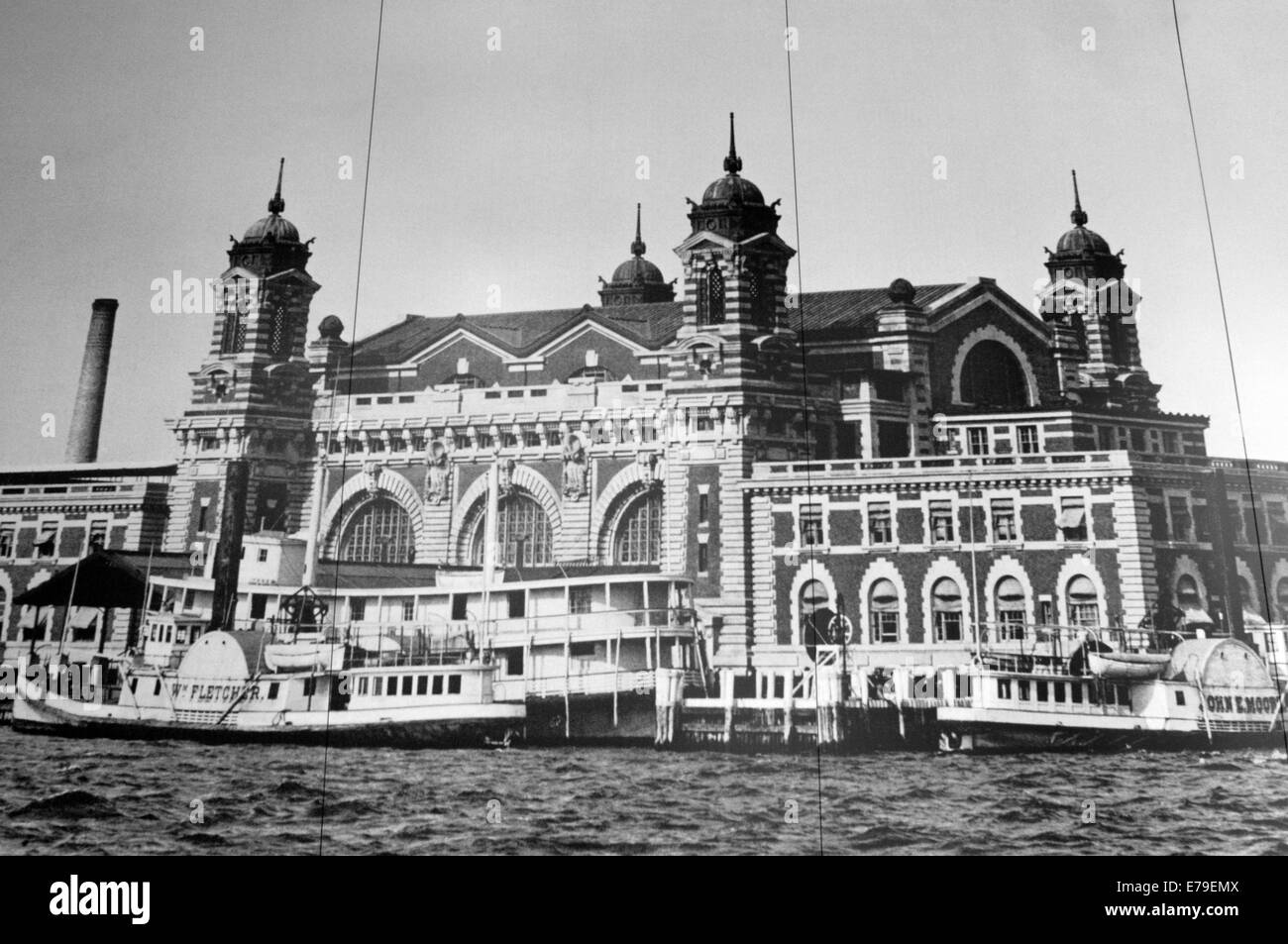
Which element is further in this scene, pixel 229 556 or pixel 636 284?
pixel 636 284

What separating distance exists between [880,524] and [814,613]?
1654 mm

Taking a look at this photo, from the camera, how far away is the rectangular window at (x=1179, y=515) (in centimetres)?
1425

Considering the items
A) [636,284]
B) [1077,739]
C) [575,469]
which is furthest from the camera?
[636,284]

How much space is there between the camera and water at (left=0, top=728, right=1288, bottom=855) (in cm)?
1234

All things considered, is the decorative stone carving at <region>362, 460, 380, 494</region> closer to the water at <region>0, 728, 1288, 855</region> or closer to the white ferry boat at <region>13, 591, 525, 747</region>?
the white ferry boat at <region>13, 591, 525, 747</region>

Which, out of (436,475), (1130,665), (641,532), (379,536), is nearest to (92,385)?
(379,536)

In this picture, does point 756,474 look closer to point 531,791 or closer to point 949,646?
point 949,646

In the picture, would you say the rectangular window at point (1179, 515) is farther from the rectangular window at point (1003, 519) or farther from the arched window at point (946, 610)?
the arched window at point (946, 610)

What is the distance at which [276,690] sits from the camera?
579 inches

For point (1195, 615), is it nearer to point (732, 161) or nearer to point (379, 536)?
point (732, 161)

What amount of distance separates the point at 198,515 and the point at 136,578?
4.01ft

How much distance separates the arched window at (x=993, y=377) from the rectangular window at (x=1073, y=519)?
13.3ft

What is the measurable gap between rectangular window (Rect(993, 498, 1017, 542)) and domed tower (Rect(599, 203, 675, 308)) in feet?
20.6
